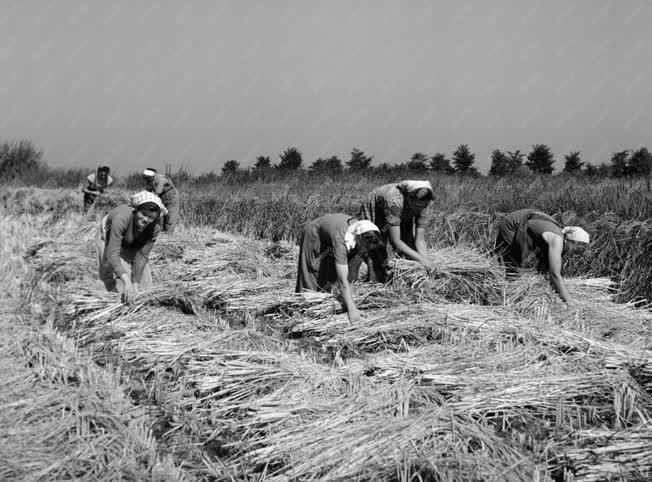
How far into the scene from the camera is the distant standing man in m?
9.40

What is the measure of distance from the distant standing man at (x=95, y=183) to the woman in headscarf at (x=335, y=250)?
5792 millimetres

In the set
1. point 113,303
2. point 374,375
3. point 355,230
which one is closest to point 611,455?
point 374,375

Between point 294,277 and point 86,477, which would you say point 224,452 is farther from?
point 294,277

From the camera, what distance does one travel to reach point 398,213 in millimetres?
4871

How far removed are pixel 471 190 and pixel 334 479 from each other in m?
7.79

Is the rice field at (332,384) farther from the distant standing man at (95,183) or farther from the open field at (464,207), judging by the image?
the distant standing man at (95,183)

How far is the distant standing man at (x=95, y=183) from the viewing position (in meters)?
9.40

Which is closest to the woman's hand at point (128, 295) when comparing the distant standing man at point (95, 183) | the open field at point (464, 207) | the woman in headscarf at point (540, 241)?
the woman in headscarf at point (540, 241)

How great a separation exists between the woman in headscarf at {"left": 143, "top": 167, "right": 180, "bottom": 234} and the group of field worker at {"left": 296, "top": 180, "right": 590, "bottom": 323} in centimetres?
227

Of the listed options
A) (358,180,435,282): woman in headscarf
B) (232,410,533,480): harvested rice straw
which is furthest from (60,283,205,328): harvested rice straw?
(232,410,533,480): harvested rice straw

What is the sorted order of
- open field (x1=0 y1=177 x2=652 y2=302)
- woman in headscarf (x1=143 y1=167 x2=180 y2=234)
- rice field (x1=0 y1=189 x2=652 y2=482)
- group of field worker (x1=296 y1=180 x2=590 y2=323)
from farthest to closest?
woman in headscarf (x1=143 y1=167 x2=180 y2=234) → open field (x1=0 y1=177 x2=652 y2=302) → group of field worker (x1=296 y1=180 x2=590 y2=323) → rice field (x1=0 y1=189 x2=652 y2=482)

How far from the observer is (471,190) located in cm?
947

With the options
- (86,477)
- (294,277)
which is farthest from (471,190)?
(86,477)

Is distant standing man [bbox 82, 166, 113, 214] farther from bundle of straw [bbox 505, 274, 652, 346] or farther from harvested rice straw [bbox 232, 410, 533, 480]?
harvested rice straw [bbox 232, 410, 533, 480]
